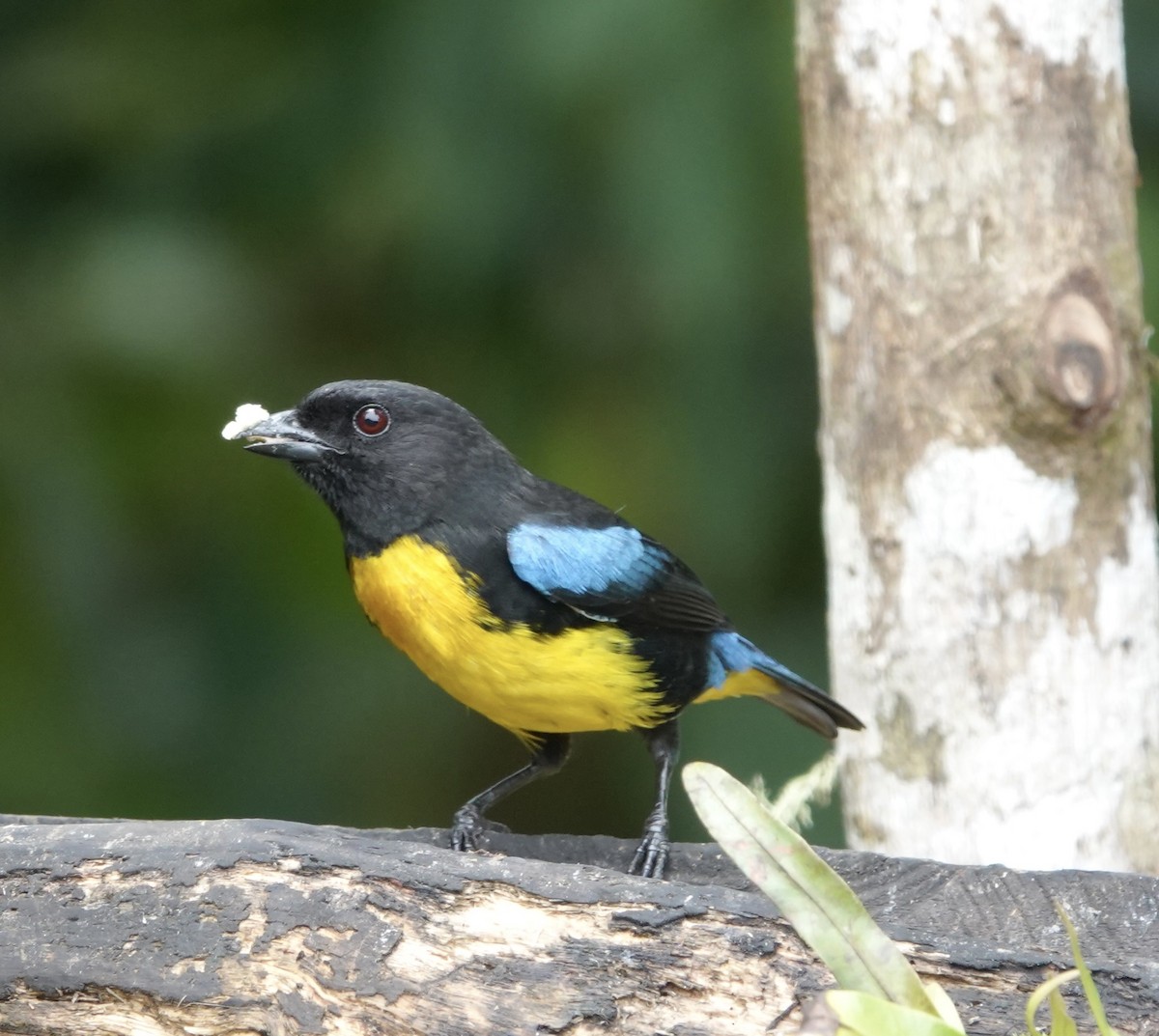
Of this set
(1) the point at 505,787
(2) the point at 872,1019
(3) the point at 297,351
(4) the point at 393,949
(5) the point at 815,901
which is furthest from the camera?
(3) the point at 297,351

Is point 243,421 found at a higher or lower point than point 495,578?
higher

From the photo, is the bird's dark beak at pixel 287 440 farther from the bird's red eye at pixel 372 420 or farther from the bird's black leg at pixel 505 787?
the bird's black leg at pixel 505 787

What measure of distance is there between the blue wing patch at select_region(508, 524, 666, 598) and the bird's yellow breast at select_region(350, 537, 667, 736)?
0.31 ft

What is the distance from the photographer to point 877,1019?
1793 mm

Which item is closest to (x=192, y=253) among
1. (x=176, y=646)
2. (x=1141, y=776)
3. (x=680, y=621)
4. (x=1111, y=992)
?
(x=176, y=646)

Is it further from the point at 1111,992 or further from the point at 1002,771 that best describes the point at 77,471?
the point at 1111,992

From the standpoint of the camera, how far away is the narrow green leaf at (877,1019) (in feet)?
5.82

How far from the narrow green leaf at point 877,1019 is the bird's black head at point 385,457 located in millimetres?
1908

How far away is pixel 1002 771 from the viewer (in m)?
3.81

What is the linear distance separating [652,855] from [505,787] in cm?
59

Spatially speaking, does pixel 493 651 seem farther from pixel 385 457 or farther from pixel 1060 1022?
pixel 1060 1022

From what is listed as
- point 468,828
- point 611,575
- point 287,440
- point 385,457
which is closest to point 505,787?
point 468,828


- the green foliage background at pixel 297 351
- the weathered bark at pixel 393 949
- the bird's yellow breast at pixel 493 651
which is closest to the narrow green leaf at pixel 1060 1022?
the weathered bark at pixel 393 949

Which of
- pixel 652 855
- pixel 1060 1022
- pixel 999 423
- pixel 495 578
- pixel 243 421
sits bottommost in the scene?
pixel 652 855
